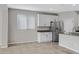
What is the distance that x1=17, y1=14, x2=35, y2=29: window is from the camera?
1.80m

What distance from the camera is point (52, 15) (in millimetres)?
1942

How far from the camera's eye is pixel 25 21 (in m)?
1.82

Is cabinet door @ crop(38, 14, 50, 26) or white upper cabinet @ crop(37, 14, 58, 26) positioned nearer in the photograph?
white upper cabinet @ crop(37, 14, 58, 26)

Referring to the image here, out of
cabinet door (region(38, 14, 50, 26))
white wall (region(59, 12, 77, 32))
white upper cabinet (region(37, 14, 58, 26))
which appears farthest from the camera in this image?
cabinet door (region(38, 14, 50, 26))

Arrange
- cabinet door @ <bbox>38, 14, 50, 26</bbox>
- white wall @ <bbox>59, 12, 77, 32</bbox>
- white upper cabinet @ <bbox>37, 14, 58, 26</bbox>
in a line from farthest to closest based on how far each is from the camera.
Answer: cabinet door @ <bbox>38, 14, 50, 26</bbox> → white upper cabinet @ <bbox>37, 14, 58, 26</bbox> → white wall @ <bbox>59, 12, 77, 32</bbox>

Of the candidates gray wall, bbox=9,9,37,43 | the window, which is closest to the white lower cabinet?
gray wall, bbox=9,9,37,43

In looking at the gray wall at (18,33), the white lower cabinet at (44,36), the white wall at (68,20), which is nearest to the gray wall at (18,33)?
the gray wall at (18,33)

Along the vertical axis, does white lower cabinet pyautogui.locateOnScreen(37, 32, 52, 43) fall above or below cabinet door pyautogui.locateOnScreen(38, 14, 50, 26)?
below

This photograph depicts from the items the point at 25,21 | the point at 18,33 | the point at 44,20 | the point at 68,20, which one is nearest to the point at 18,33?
the point at 18,33

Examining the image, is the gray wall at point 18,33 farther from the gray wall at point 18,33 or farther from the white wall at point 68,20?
the white wall at point 68,20

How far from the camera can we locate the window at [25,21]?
1804 mm

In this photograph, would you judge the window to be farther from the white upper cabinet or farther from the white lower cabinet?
the white lower cabinet
